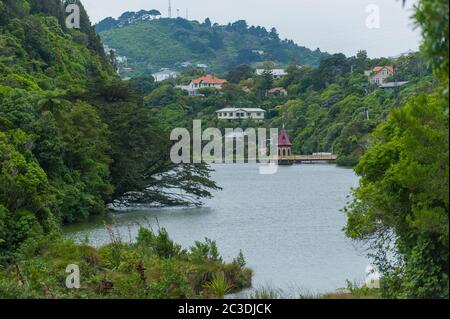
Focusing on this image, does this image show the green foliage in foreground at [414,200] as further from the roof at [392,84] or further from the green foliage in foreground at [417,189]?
the roof at [392,84]

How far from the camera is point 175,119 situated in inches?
4825

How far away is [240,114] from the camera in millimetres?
134875

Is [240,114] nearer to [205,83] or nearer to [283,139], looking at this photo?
[283,139]

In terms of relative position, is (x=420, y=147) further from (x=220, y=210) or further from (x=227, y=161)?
(x=227, y=161)

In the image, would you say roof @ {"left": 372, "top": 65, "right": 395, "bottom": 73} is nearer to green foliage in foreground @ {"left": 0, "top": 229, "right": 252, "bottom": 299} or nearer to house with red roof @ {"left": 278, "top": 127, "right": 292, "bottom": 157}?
house with red roof @ {"left": 278, "top": 127, "right": 292, "bottom": 157}

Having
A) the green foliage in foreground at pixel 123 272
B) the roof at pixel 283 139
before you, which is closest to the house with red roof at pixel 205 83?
the roof at pixel 283 139

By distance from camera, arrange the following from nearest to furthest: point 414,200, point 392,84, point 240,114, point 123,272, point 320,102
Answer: point 414,200 < point 123,272 < point 392,84 < point 320,102 < point 240,114

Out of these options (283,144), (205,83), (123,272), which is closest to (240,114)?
(283,144)

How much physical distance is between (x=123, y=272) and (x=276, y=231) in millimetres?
17212

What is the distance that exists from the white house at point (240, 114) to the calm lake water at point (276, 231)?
63.2m

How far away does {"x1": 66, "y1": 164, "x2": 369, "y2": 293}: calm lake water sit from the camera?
1029 inches

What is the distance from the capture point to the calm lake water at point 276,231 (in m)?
26.1

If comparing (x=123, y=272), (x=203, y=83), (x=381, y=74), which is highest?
(x=123, y=272)
